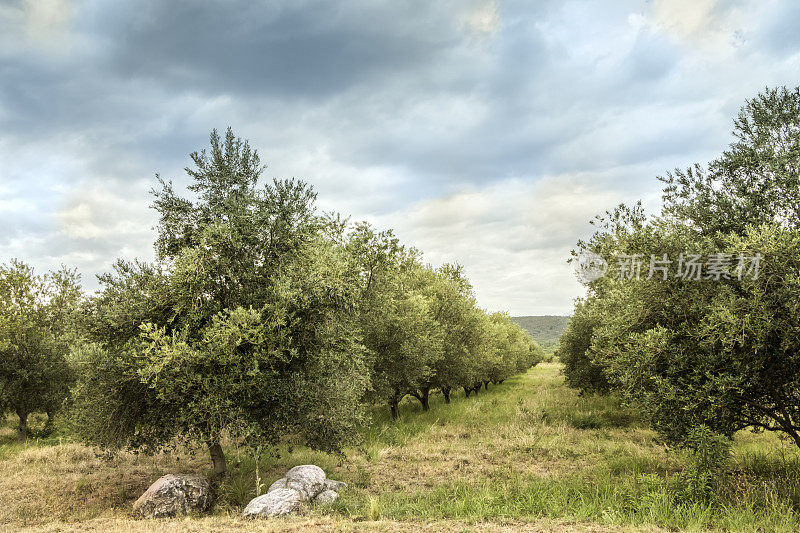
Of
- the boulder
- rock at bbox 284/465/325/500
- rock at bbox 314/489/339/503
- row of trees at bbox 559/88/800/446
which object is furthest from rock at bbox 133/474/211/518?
row of trees at bbox 559/88/800/446

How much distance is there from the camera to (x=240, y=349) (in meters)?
13.7

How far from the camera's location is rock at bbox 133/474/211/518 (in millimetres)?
12836

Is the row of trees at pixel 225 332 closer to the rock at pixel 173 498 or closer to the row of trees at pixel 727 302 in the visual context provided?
the rock at pixel 173 498

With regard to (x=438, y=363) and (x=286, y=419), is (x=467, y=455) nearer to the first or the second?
(x=286, y=419)

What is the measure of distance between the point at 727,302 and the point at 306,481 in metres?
13.9

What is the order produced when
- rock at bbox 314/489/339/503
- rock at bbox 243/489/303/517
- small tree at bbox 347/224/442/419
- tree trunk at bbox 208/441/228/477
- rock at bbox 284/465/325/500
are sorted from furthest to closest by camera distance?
small tree at bbox 347/224/442/419
tree trunk at bbox 208/441/228/477
rock at bbox 284/465/325/500
rock at bbox 314/489/339/503
rock at bbox 243/489/303/517

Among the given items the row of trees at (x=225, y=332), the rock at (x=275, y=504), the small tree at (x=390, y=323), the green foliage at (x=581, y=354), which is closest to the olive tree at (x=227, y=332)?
the row of trees at (x=225, y=332)

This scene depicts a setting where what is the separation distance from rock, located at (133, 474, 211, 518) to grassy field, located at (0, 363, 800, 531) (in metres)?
0.52

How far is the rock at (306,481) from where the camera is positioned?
1320cm

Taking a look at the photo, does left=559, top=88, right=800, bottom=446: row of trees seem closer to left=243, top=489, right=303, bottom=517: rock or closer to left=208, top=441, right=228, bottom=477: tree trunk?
left=243, top=489, right=303, bottom=517: rock

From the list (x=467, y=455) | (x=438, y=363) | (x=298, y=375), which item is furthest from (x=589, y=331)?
(x=298, y=375)

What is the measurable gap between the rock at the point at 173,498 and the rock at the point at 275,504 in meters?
2.76

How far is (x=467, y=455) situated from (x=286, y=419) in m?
9.27

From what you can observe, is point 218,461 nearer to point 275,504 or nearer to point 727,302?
point 275,504
